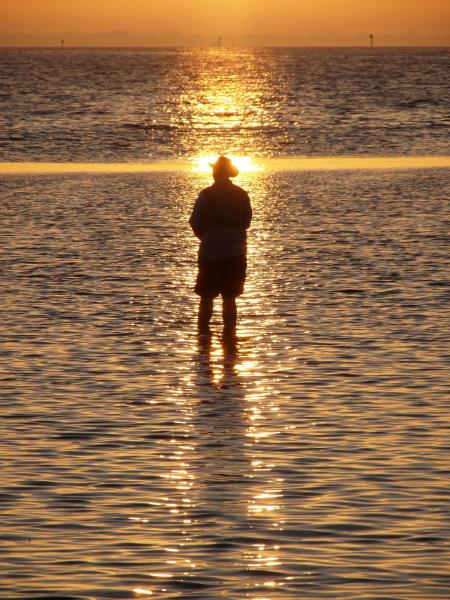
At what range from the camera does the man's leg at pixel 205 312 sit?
14.0 m

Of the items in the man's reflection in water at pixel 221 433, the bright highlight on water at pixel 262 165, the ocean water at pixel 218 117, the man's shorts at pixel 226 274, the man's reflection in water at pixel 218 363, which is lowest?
the ocean water at pixel 218 117

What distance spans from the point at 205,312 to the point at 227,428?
4.04 m

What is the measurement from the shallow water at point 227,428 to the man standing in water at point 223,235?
40 centimetres

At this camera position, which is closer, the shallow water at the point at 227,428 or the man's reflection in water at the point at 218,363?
the shallow water at the point at 227,428

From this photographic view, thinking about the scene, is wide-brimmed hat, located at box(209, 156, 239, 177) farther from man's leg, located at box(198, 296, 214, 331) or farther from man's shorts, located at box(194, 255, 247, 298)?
man's leg, located at box(198, 296, 214, 331)

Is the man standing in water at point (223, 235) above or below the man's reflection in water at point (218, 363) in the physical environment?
above

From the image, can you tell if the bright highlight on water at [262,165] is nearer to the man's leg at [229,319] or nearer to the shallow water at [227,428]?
the shallow water at [227,428]

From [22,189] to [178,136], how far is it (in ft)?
72.6

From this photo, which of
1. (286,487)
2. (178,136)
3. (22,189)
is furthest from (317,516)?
(178,136)

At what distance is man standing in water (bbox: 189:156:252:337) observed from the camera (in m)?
13.5

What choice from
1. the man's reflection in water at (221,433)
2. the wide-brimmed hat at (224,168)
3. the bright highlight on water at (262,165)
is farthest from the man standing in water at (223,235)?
the bright highlight on water at (262,165)

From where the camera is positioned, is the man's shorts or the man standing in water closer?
the man standing in water

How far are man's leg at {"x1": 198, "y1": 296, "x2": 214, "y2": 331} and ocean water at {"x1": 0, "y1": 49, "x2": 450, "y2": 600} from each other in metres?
0.11

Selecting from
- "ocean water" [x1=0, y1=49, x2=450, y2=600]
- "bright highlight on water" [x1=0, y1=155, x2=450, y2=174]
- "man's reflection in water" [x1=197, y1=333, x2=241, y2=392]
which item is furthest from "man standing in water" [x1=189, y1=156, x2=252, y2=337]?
"bright highlight on water" [x1=0, y1=155, x2=450, y2=174]
